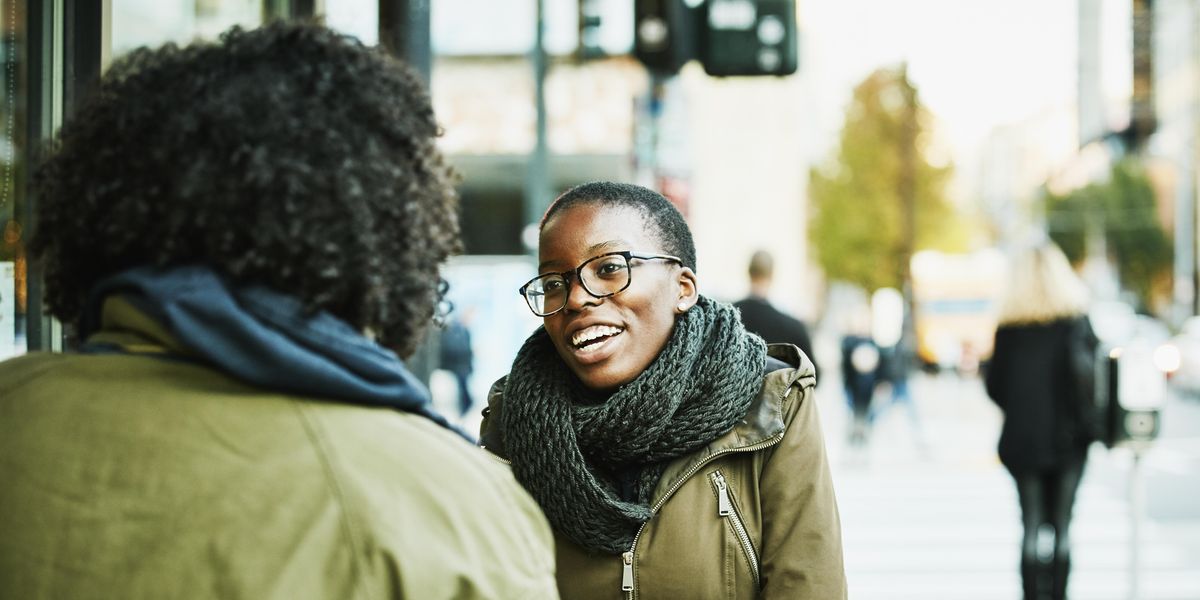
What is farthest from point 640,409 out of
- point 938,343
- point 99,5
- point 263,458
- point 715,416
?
point 938,343

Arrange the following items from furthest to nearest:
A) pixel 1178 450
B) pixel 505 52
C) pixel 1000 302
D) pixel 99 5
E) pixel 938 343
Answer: pixel 938 343
pixel 505 52
pixel 1178 450
pixel 1000 302
pixel 99 5

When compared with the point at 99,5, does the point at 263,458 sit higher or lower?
lower

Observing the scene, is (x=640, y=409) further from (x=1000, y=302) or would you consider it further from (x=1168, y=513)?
(x=1168, y=513)

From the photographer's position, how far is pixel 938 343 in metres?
36.3

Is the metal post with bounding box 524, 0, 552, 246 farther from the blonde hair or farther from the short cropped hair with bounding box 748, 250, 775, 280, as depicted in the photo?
the blonde hair

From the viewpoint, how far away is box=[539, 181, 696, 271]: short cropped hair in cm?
235

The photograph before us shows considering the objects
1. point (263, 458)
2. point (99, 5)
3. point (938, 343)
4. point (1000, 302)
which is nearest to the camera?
point (263, 458)

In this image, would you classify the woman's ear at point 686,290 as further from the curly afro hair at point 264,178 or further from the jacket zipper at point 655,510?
the curly afro hair at point 264,178

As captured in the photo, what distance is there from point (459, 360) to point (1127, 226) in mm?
49915

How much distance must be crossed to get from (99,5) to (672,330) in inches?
91.1

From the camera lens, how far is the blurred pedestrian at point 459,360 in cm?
1491

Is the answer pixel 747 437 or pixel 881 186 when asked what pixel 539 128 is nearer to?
pixel 747 437

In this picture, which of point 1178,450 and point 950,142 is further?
point 950,142

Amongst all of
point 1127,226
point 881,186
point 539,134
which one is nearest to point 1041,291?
point 539,134
